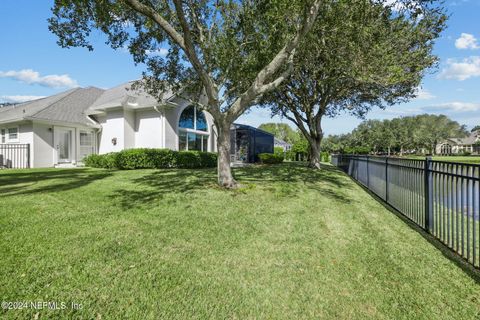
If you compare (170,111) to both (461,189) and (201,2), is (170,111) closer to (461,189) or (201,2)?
(201,2)

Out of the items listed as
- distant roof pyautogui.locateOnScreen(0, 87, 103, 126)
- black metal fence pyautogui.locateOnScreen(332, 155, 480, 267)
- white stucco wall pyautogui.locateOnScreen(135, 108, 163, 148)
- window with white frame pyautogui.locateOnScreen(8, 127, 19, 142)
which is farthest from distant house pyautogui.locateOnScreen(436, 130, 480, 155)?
window with white frame pyautogui.locateOnScreen(8, 127, 19, 142)

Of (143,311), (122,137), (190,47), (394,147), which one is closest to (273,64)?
(190,47)

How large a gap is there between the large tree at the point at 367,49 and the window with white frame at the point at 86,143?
43.8 ft

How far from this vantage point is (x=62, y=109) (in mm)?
17938

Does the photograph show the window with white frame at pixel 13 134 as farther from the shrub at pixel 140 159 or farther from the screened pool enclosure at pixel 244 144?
the screened pool enclosure at pixel 244 144

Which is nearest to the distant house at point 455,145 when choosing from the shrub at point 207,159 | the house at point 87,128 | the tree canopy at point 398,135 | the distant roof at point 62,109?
the tree canopy at point 398,135

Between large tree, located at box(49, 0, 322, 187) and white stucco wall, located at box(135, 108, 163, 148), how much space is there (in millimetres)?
5570

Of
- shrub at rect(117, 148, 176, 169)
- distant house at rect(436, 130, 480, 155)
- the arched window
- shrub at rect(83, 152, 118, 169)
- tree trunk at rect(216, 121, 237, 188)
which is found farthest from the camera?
distant house at rect(436, 130, 480, 155)

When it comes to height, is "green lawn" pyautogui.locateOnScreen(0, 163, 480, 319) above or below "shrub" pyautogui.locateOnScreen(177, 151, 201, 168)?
below

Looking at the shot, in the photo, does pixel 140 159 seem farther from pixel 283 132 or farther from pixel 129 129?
pixel 283 132

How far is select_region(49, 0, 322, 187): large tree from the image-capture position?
7.65 meters

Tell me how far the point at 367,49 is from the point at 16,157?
20.2m

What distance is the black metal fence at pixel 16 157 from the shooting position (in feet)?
51.0

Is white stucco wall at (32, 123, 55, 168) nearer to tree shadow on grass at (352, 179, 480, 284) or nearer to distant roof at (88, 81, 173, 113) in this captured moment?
distant roof at (88, 81, 173, 113)
